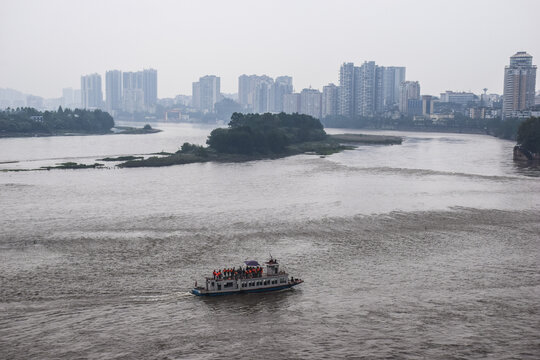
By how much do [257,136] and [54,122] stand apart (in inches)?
2141

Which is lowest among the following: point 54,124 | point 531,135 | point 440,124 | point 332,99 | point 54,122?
point 531,135

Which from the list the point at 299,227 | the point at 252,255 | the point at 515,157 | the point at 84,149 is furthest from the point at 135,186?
the point at 515,157

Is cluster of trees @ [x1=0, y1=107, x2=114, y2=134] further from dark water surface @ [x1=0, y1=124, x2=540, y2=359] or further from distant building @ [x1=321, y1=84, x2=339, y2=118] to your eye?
distant building @ [x1=321, y1=84, x2=339, y2=118]

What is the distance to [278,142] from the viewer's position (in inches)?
2680

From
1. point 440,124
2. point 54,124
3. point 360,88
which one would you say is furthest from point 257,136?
point 360,88

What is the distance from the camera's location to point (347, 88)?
606 ft

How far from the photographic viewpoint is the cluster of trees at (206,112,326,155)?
63562 mm

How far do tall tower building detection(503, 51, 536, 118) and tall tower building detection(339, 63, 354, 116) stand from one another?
47.1 metres

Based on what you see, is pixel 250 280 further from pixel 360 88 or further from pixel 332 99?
pixel 332 99

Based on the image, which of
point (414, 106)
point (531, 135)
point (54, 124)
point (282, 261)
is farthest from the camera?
point (414, 106)

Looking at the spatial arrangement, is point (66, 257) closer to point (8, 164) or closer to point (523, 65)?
point (8, 164)

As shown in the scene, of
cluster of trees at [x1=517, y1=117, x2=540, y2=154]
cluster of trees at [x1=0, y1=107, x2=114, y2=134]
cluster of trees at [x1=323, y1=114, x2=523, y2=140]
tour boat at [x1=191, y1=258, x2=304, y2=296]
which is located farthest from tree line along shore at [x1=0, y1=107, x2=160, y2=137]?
tour boat at [x1=191, y1=258, x2=304, y2=296]

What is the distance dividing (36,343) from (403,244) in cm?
1552

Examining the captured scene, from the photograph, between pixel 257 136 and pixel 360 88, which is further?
pixel 360 88
